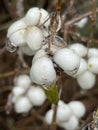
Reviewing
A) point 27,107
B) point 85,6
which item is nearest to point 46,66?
point 27,107

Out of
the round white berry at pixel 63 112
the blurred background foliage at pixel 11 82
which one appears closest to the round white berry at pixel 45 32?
the round white berry at pixel 63 112

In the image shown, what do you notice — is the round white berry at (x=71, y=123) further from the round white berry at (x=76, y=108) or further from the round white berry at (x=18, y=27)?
the round white berry at (x=18, y=27)

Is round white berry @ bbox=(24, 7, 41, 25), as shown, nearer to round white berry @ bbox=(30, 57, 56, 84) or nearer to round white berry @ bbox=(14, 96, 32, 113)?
round white berry @ bbox=(30, 57, 56, 84)

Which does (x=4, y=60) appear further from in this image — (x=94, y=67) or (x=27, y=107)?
(x=94, y=67)

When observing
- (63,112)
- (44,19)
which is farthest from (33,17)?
(63,112)

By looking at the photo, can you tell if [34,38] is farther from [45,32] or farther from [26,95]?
[26,95]
